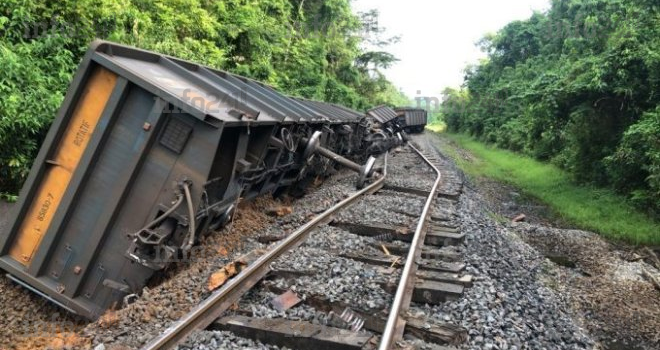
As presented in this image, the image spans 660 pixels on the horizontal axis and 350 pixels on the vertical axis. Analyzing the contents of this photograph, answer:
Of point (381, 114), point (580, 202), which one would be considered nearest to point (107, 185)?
point (580, 202)

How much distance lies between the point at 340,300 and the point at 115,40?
7.47 meters

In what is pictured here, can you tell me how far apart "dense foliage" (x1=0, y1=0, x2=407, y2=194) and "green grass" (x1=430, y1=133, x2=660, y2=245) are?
9747 mm

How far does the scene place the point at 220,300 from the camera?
154 inches

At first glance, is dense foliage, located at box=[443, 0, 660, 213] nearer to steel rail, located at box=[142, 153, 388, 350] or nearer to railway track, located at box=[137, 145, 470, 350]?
railway track, located at box=[137, 145, 470, 350]

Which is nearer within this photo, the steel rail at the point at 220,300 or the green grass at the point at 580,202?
the steel rail at the point at 220,300

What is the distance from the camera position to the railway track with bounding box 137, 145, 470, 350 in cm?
346

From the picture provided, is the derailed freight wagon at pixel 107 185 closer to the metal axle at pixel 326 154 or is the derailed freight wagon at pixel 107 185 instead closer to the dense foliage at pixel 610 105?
the metal axle at pixel 326 154

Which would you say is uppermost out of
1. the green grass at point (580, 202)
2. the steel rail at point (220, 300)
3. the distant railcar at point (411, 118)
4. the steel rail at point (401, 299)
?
the distant railcar at point (411, 118)

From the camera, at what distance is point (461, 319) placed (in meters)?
4.03

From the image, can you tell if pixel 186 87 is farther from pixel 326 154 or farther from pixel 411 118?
pixel 411 118

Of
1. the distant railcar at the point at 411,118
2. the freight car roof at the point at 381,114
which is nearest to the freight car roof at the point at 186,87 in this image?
the freight car roof at the point at 381,114

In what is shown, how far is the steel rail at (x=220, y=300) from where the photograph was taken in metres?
3.28

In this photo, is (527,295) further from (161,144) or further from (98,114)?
(98,114)

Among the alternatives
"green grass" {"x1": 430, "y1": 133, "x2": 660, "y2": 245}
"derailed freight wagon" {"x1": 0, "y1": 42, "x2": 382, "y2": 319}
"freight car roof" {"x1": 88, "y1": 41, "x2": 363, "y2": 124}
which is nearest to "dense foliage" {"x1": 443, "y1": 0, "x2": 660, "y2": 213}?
"green grass" {"x1": 430, "y1": 133, "x2": 660, "y2": 245}
